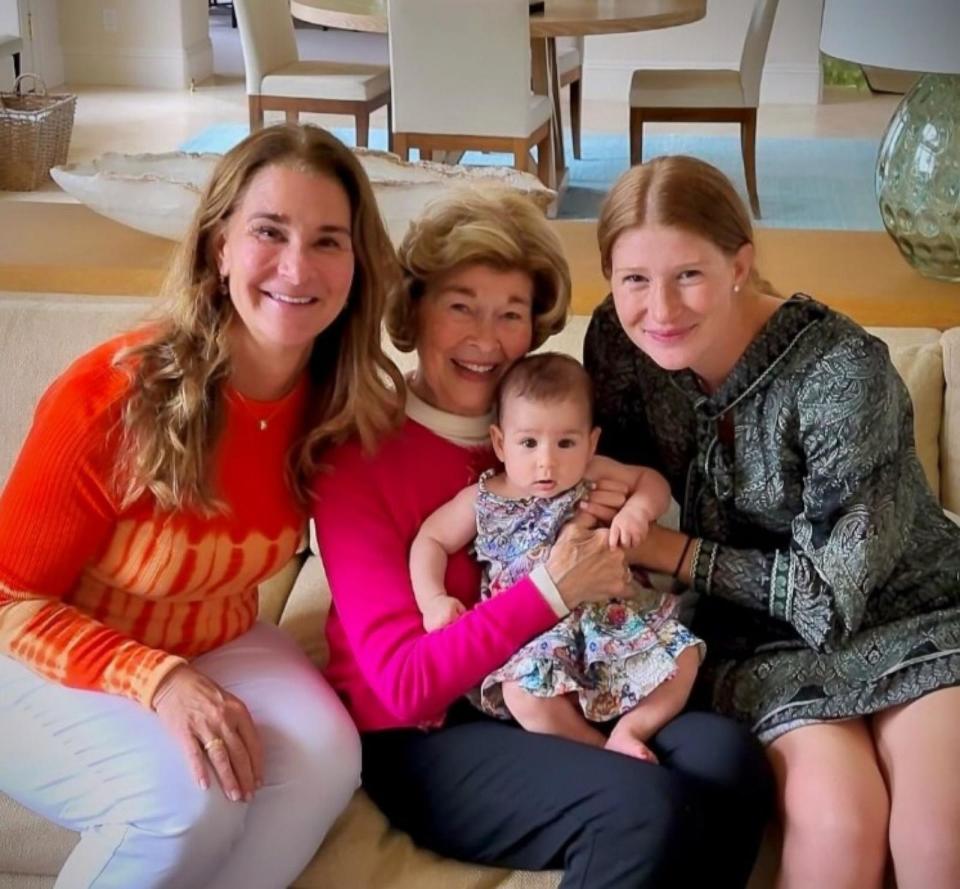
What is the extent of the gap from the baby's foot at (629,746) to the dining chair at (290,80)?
4290 millimetres

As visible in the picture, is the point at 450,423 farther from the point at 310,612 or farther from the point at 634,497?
the point at 310,612

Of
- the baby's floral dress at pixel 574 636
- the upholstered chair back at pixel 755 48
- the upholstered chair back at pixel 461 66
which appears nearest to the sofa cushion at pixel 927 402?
the baby's floral dress at pixel 574 636

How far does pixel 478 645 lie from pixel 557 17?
3777 mm

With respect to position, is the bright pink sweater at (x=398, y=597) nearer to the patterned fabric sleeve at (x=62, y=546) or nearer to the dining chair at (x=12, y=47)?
the patterned fabric sleeve at (x=62, y=546)

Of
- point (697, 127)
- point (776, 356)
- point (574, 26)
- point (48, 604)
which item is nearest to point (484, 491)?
point (776, 356)

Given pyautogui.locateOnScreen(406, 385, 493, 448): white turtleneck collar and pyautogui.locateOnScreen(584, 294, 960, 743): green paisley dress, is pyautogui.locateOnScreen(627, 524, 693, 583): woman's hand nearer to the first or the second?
pyautogui.locateOnScreen(584, 294, 960, 743): green paisley dress

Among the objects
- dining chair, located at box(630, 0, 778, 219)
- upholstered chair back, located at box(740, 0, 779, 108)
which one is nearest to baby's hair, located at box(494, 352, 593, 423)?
dining chair, located at box(630, 0, 778, 219)

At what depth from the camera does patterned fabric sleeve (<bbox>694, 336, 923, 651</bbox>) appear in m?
Answer: 1.57

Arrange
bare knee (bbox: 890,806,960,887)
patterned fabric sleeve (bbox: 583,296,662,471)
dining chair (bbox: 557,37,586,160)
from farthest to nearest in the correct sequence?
1. dining chair (bbox: 557,37,586,160)
2. patterned fabric sleeve (bbox: 583,296,662,471)
3. bare knee (bbox: 890,806,960,887)

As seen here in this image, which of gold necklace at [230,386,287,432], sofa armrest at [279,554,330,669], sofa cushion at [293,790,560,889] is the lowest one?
sofa cushion at [293,790,560,889]

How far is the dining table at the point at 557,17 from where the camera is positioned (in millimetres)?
4793

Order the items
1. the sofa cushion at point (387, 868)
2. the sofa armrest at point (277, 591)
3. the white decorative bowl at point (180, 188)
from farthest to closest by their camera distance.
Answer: the white decorative bowl at point (180, 188) → the sofa armrest at point (277, 591) → the sofa cushion at point (387, 868)

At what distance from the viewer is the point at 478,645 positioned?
1.52 m

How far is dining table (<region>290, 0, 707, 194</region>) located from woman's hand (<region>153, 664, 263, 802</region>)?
368cm
